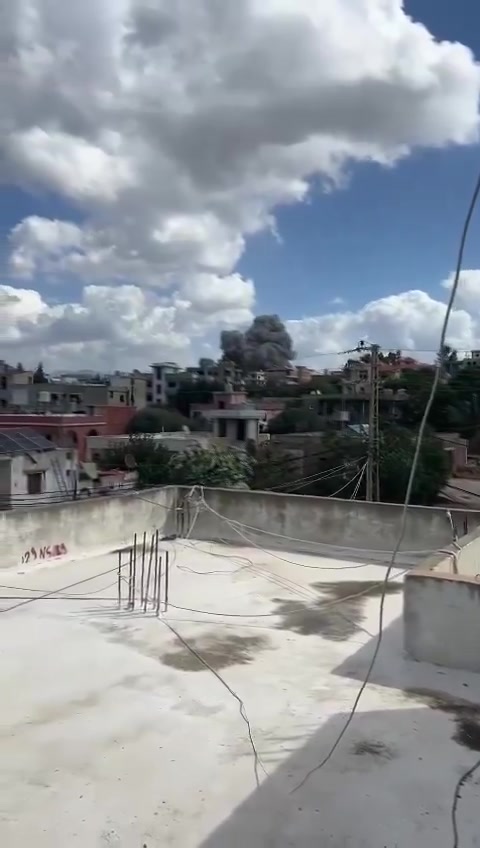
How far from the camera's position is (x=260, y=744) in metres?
3.39

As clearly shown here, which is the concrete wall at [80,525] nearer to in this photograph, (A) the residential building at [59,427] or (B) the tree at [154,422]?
(A) the residential building at [59,427]

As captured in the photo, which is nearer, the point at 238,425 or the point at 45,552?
the point at 45,552

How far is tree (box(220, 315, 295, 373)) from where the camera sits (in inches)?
3263

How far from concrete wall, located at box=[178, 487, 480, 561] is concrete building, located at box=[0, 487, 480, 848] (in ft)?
0.38

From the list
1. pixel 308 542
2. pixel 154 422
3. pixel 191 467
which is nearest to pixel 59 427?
pixel 154 422

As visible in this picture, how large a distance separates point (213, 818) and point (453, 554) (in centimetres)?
305

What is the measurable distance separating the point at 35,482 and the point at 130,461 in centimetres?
865

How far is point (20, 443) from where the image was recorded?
19406 mm

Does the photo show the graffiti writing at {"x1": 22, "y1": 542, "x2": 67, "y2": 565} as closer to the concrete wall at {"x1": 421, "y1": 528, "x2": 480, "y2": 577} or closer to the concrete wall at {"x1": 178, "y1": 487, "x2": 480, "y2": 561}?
the concrete wall at {"x1": 178, "y1": 487, "x2": 480, "y2": 561}

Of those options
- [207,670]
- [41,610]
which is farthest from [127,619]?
[207,670]

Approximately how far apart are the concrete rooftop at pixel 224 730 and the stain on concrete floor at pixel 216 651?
0.06ft

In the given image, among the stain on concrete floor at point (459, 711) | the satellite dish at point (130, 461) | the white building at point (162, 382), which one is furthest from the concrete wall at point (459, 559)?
the white building at point (162, 382)

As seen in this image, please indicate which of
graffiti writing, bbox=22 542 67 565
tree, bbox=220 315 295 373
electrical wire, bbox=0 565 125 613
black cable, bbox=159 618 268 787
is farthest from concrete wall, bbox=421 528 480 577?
tree, bbox=220 315 295 373

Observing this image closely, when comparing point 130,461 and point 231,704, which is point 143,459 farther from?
point 231,704
